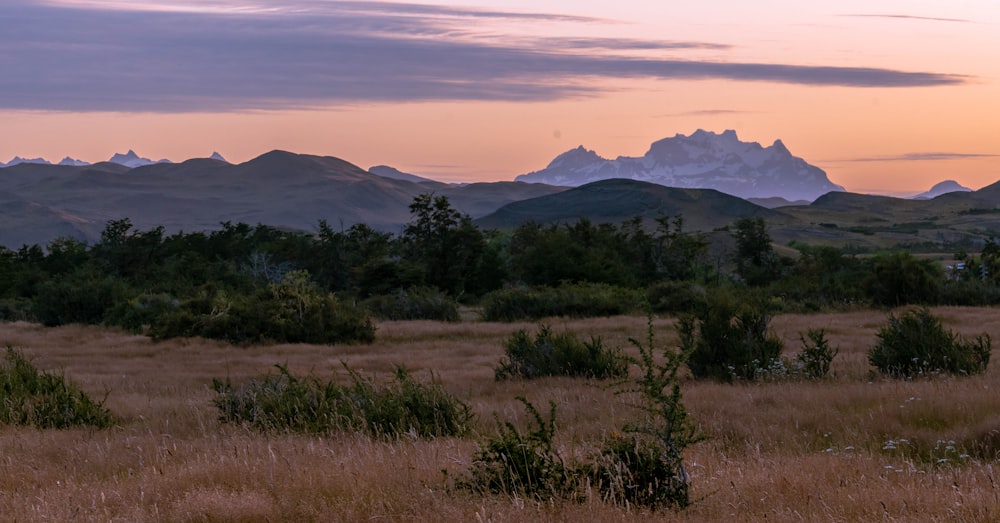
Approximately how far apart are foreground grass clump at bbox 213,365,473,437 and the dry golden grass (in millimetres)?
368

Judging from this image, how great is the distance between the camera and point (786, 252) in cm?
8694

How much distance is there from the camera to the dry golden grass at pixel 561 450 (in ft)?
19.2

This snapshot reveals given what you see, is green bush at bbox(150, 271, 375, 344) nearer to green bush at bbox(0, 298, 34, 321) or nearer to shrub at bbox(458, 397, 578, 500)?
green bush at bbox(0, 298, 34, 321)

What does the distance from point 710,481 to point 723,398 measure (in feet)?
18.7

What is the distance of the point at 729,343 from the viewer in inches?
630

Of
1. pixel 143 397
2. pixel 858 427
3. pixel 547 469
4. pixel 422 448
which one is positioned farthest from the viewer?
pixel 143 397

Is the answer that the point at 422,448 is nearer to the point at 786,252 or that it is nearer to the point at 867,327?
the point at 867,327

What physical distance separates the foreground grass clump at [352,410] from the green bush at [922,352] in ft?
26.0

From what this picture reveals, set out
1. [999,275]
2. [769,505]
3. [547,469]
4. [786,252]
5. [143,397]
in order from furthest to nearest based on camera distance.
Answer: [786,252] < [999,275] < [143,397] < [547,469] < [769,505]

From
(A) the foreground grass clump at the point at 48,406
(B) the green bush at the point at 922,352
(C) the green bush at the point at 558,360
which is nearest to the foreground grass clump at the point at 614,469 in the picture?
(A) the foreground grass clump at the point at 48,406

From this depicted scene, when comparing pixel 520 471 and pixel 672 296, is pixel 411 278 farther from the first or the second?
pixel 520 471

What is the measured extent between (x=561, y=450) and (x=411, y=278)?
39812 millimetres

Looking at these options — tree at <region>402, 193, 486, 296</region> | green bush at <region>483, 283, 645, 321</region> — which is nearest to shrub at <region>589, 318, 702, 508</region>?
green bush at <region>483, 283, 645, 321</region>

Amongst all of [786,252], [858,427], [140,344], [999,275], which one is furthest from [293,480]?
[786,252]
